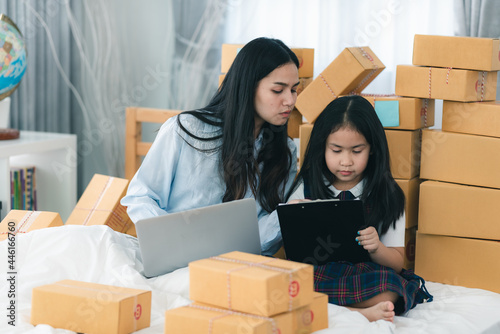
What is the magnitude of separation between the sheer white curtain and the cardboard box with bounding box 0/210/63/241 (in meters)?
1.34

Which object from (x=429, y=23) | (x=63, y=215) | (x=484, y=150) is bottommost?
(x=63, y=215)

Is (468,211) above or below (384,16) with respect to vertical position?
below

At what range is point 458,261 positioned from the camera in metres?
1.73

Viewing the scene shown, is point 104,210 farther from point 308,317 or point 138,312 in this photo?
point 308,317

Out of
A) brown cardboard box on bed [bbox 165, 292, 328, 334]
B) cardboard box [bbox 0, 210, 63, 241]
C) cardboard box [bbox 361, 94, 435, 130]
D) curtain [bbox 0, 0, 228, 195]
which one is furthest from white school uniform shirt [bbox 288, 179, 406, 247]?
curtain [bbox 0, 0, 228, 195]

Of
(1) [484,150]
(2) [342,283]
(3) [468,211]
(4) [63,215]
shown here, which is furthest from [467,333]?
(4) [63,215]

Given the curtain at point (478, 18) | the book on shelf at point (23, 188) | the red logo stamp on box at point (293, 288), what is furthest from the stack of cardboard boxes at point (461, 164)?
the book on shelf at point (23, 188)

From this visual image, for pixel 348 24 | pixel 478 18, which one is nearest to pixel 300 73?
pixel 348 24

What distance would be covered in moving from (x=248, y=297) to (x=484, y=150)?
94 cm

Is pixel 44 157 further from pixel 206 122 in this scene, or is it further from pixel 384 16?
pixel 384 16

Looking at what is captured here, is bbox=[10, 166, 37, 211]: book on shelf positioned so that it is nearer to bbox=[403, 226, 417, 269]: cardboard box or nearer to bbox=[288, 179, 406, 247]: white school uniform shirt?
bbox=[288, 179, 406, 247]: white school uniform shirt

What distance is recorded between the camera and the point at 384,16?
8.06ft

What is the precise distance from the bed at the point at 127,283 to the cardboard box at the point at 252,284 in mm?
163

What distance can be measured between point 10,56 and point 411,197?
1.62 meters
